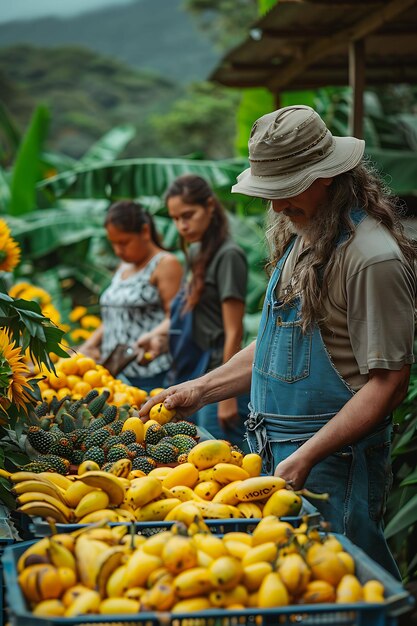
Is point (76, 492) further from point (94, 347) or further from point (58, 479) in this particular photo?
point (94, 347)

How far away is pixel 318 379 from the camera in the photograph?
2992 mm

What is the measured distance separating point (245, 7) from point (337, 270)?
100ft

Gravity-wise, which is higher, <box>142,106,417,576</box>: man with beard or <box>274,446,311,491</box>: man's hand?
<box>142,106,417,576</box>: man with beard

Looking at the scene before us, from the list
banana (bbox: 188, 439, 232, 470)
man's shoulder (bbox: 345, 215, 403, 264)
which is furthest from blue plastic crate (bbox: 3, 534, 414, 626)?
man's shoulder (bbox: 345, 215, 403, 264)

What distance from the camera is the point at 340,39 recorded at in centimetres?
667

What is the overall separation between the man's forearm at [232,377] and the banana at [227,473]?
2.67 ft

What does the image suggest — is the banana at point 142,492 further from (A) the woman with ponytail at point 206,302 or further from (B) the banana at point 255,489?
(A) the woman with ponytail at point 206,302

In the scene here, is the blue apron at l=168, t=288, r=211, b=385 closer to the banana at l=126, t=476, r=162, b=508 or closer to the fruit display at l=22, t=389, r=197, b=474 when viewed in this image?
the fruit display at l=22, t=389, r=197, b=474

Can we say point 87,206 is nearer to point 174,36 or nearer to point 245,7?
point 245,7

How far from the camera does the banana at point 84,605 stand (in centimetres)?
192

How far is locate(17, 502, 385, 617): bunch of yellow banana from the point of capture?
1950 millimetres

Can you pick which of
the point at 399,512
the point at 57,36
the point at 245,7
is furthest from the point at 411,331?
the point at 57,36

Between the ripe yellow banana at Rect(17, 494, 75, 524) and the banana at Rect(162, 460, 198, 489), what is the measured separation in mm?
448

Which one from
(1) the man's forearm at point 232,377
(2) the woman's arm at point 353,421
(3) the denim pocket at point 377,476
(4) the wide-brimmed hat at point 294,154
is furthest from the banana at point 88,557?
(1) the man's forearm at point 232,377
